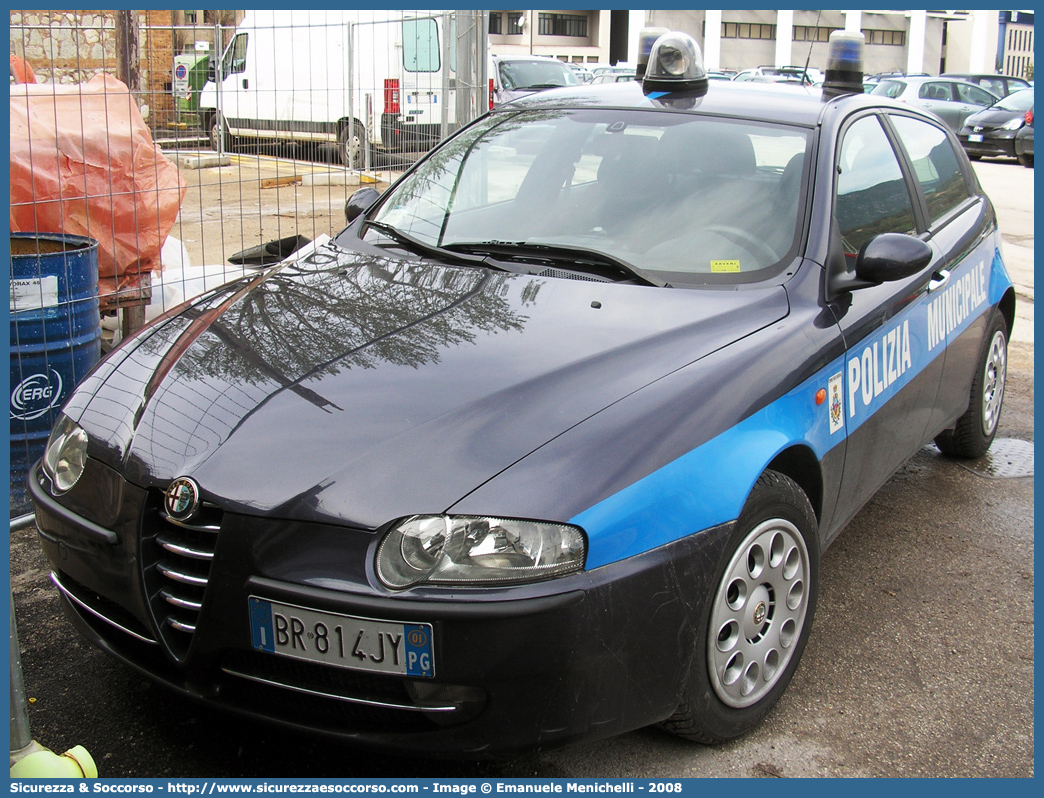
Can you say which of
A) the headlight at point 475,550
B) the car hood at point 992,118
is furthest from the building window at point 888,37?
the headlight at point 475,550

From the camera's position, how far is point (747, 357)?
8.51ft

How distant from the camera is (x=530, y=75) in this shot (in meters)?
19.4

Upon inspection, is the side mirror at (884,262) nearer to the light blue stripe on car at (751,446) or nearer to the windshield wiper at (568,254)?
the light blue stripe on car at (751,446)

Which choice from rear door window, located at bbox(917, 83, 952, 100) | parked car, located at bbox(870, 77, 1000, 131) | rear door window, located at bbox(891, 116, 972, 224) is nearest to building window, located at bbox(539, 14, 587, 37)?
parked car, located at bbox(870, 77, 1000, 131)

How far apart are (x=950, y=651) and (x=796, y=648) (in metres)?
0.67

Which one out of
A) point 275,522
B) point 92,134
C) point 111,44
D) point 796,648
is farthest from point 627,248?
point 111,44

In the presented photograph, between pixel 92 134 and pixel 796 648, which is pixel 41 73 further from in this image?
pixel 796 648

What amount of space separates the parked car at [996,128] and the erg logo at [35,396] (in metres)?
18.7

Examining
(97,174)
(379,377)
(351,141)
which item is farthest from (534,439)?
(351,141)

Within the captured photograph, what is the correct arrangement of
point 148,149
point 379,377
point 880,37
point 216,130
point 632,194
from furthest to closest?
point 880,37, point 216,130, point 148,149, point 632,194, point 379,377

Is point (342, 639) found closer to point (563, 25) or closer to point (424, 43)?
point (424, 43)

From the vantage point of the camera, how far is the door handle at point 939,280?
3.59 metres

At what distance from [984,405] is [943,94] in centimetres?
1930

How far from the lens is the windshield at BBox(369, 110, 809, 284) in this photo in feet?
10.2
